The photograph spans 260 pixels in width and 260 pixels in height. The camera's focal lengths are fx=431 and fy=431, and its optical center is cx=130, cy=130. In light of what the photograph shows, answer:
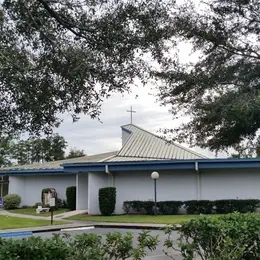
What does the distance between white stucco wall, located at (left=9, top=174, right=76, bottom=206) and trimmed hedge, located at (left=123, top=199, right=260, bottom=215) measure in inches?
313

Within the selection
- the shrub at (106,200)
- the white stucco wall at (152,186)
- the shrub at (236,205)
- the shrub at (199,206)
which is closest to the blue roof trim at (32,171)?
the white stucco wall at (152,186)

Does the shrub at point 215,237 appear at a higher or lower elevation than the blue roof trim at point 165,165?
lower

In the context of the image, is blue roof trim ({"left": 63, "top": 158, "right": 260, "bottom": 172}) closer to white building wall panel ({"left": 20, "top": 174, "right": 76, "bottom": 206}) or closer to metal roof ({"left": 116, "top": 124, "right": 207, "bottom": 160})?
metal roof ({"left": 116, "top": 124, "right": 207, "bottom": 160})

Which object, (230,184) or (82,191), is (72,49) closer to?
(230,184)

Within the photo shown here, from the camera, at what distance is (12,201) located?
34219mm

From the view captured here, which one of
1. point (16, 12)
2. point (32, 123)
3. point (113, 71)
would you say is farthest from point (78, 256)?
point (16, 12)

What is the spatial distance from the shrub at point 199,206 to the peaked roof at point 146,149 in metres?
5.25

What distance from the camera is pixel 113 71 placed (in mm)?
5703

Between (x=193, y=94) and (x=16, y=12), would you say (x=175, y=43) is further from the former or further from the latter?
(x=16, y=12)

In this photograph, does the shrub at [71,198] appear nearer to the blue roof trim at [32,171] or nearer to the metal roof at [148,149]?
the blue roof trim at [32,171]

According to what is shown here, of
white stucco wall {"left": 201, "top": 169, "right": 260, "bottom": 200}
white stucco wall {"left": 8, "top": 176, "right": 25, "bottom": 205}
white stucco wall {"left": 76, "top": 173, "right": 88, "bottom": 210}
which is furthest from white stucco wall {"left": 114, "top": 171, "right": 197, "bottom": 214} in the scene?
white stucco wall {"left": 8, "top": 176, "right": 25, "bottom": 205}

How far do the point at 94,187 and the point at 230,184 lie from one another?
28.0ft

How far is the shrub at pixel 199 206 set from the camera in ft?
82.5

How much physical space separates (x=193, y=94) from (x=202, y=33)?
1.03 m
